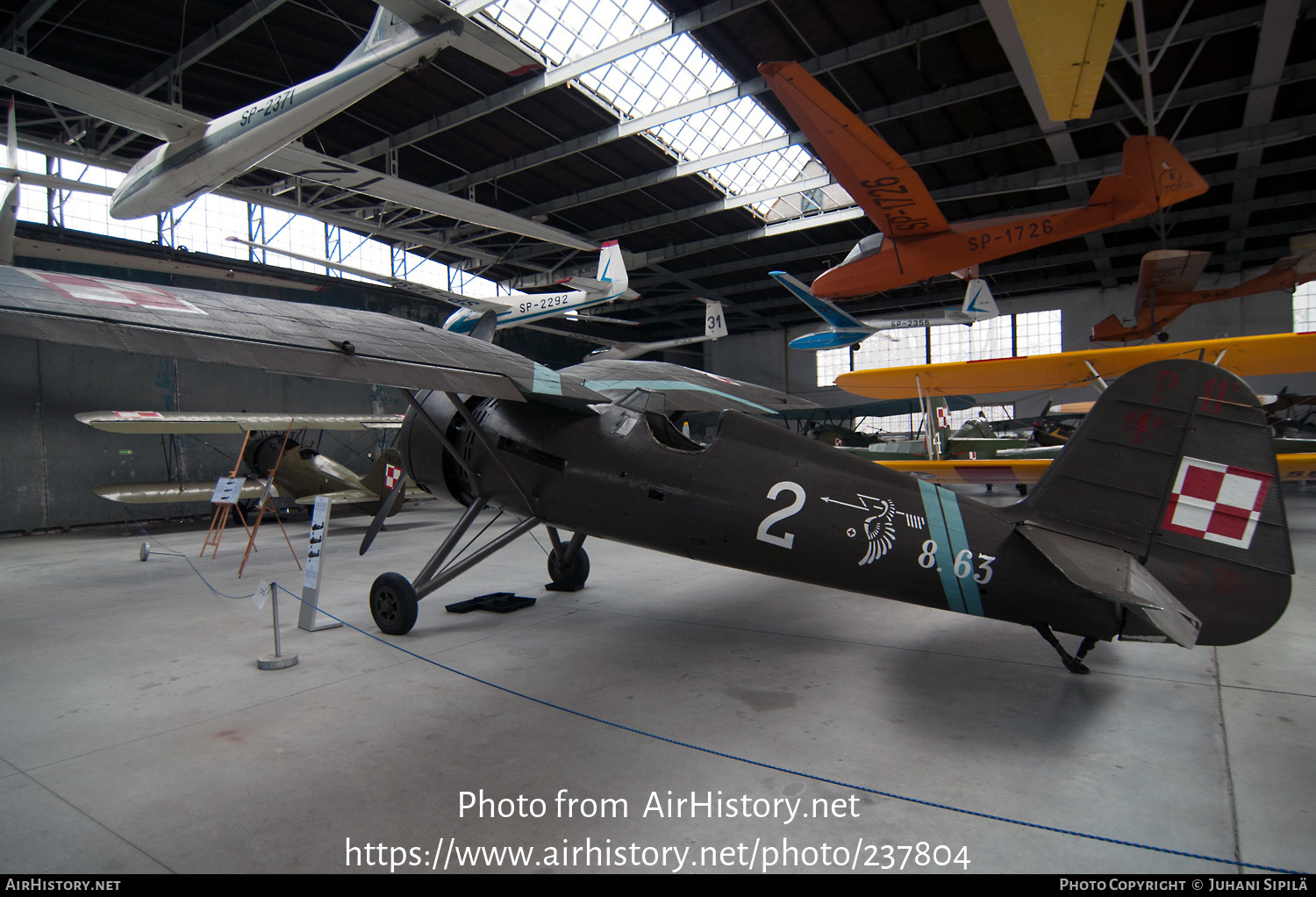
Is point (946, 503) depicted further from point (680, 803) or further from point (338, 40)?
point (338, 40)

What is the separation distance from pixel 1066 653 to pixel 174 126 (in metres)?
12.8

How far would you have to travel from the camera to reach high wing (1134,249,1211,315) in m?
11.4

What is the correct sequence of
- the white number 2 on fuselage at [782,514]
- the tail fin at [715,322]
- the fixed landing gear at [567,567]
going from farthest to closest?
the tail fin at [715,322], the fixed landing gear at [567,567], the white number 2 on fuselage at [782,514]

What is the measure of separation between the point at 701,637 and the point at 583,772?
2180 mm

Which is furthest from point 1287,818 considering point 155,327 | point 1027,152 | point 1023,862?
point 1027,152

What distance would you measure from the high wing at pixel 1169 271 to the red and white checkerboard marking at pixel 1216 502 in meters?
10.8

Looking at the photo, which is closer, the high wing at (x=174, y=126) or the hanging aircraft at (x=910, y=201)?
the high wing at (x=174, y=126)

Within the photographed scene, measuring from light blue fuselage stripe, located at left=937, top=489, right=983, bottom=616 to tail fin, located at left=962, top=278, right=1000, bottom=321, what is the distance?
51.0 ft

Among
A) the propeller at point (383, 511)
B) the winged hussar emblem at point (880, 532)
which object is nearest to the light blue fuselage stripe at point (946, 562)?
the winged hussar emblem at point (880, 532)

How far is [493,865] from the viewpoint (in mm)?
2045

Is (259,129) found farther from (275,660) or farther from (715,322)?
(715,322)

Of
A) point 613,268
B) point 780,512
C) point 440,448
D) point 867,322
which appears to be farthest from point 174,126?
point 867,322

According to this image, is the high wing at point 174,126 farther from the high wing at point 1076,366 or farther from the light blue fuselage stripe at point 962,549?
the light blue fuselage stripe at point 962,549

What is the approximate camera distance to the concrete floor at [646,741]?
7.06 feet
